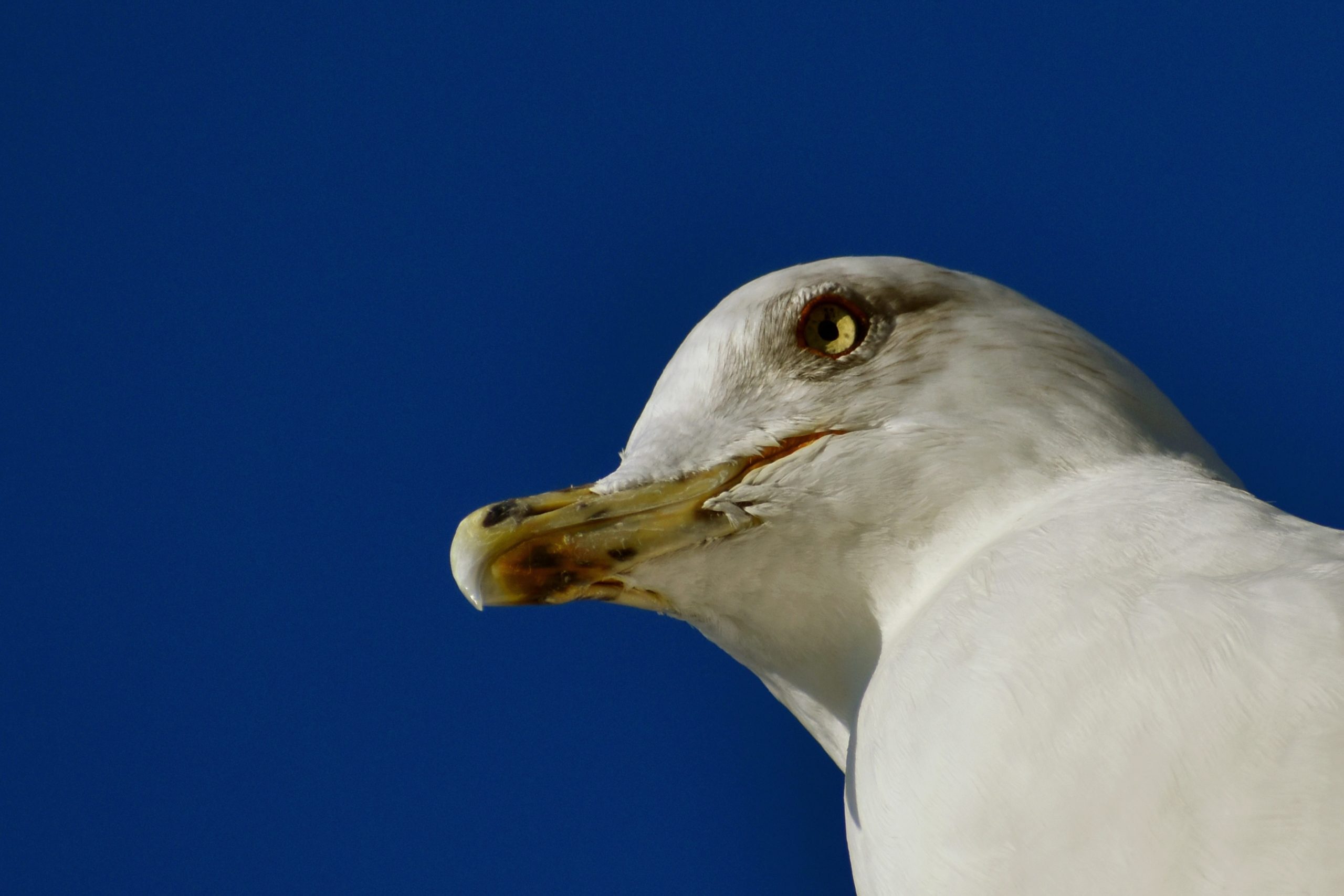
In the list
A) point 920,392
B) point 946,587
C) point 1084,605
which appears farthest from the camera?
point 920,392

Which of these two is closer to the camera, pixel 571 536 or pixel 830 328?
Answer: pixel 571 536

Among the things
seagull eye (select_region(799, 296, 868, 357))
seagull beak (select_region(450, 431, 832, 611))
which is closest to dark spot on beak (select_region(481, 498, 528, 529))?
seagull beak (select_region(450, 431, 832, 611))

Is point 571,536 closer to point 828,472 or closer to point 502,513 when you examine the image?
point 502,513

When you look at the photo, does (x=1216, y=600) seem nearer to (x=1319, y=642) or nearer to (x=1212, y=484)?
(x=1319, y=642)

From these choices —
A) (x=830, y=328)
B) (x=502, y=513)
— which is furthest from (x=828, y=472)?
(x=502, y=513)

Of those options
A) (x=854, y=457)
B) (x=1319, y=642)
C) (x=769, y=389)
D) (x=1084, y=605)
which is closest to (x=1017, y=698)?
(x=1084, y=605)

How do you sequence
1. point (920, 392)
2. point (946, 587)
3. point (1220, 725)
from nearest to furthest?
point (1220, 725), point (946, 587), point (920, 392)

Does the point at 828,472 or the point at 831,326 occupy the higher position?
the point at 831,326
